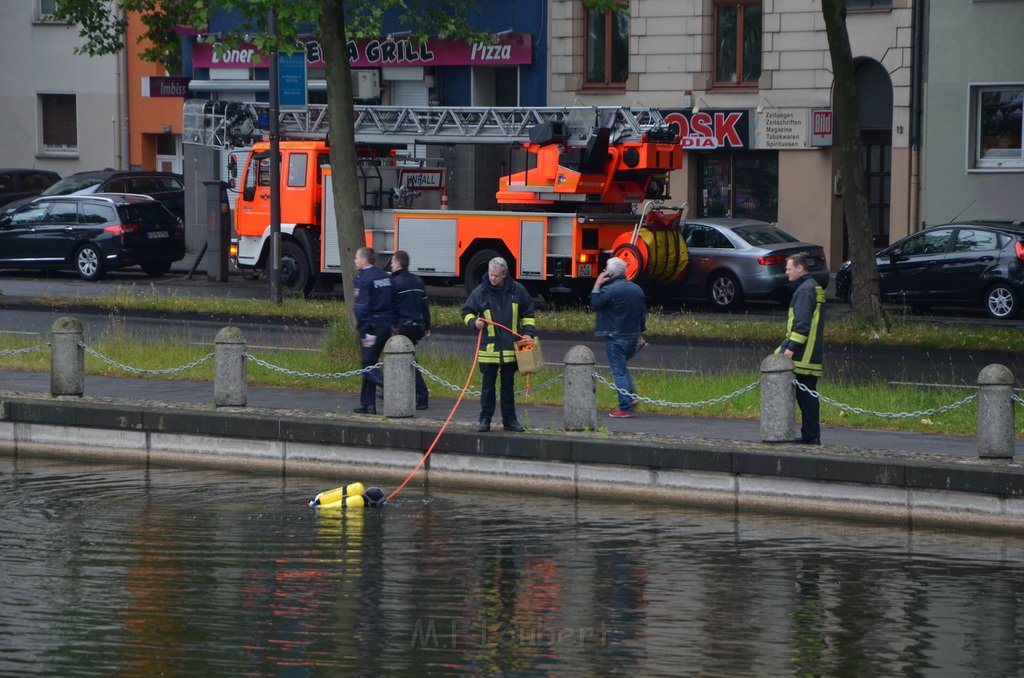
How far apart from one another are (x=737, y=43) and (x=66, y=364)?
21047 millimetres

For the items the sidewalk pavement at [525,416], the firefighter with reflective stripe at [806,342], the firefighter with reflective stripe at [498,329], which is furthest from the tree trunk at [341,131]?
the firefighter with reflective stripe at [806,342]

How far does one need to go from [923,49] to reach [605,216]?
903cm

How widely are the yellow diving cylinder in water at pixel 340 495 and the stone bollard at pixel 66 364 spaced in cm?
445

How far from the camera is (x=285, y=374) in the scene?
61.1 ft

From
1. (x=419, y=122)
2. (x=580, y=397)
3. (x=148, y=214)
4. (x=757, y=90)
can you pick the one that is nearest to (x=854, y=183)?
(x=419, y=122)

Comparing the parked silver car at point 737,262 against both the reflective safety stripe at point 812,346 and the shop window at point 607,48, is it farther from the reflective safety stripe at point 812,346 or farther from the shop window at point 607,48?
the reflective safety stripe at point 812,346

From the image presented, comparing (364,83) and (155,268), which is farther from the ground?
(364,83)

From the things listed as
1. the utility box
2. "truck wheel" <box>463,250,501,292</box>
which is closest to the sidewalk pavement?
"truck wheel" <box>463,250,501,292</box>

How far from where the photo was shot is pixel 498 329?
14781mm

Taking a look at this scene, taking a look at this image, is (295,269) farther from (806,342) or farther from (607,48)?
(806,342)

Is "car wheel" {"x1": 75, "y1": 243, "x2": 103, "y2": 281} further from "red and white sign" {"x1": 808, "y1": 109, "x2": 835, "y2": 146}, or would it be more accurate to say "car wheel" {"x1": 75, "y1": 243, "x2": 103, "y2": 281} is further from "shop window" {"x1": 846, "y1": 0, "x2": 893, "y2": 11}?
"shop window" {"x1": 846, "y1": 0, "x2": 893, "y2": 11}

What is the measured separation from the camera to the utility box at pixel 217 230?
32.2m

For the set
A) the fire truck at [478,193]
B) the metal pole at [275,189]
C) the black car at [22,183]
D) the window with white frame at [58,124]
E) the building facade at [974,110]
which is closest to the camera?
the metal pole at [275,189]

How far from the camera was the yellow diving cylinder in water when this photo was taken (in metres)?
13.4
